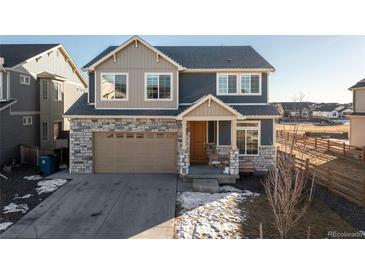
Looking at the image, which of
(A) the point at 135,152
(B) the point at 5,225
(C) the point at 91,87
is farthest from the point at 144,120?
(B) the point at 5,225

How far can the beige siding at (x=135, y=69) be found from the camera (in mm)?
15188

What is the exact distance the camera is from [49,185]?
12.7 meters

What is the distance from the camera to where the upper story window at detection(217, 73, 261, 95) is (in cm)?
1591

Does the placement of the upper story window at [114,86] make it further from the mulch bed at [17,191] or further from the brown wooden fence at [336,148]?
the brown wooden fence at [336,148]

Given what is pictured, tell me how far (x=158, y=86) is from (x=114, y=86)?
2.40 meters

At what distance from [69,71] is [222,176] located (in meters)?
17.7

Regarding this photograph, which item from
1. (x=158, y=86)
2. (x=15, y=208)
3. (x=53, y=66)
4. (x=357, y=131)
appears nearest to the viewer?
(x=15, y=208)

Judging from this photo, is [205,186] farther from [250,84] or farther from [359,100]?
[359,100]

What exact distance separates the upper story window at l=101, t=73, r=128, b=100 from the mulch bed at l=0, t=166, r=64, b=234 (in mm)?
5529

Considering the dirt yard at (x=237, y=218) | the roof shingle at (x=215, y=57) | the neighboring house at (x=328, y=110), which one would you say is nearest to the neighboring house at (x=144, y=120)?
the roof shingle at (x=215, y=57)

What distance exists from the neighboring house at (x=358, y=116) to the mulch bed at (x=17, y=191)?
21.2m

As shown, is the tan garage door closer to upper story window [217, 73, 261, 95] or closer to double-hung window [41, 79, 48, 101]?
upper story window [217, 73, 261, 95]

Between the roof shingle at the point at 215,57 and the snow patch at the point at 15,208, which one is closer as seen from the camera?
the snow patch at the point at 15,208

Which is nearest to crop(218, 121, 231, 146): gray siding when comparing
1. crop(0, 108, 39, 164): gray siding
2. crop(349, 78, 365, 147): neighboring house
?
A: crop(349, 78, 365, 147): neighboring house
